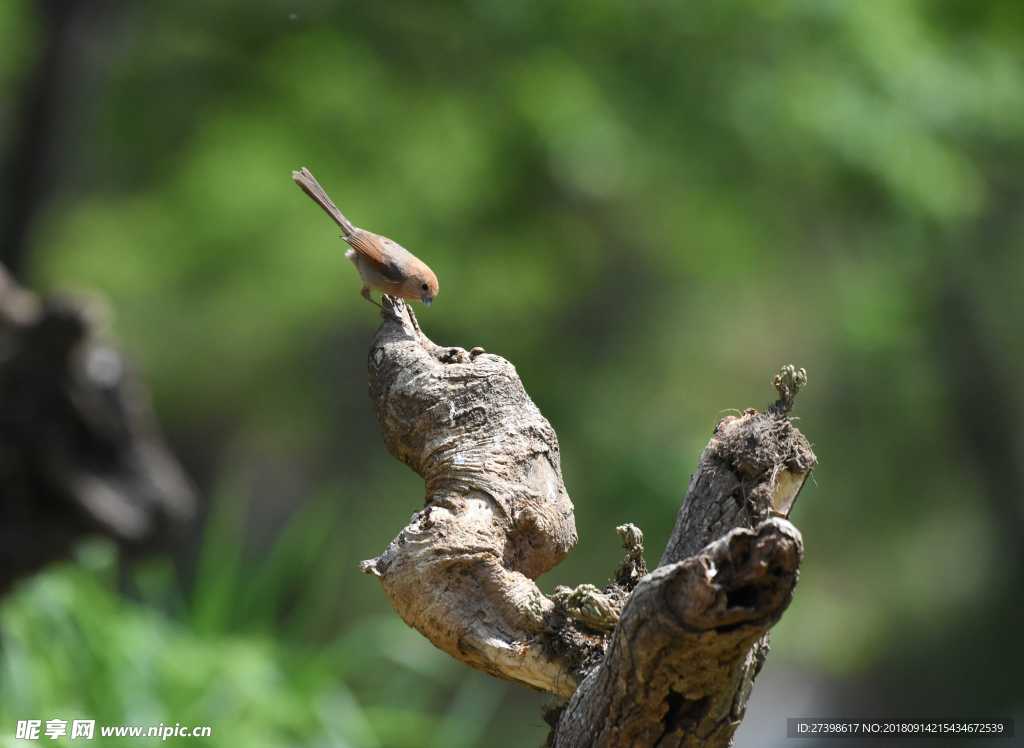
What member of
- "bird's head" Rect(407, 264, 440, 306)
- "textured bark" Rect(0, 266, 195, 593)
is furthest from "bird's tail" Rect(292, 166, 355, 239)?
"textured bark" Rect(0, 266, 195, 593)

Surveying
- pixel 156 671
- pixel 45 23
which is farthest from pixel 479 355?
pixel 45 23

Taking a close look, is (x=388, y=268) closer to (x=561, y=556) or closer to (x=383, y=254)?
(x=383, y=254)

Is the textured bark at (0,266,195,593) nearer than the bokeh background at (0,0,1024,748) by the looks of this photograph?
Yes

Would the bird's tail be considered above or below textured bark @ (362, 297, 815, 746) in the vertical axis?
above

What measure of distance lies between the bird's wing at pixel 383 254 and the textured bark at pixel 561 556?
0.27 m

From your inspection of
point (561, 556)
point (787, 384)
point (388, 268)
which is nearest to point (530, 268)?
point (388, 268)

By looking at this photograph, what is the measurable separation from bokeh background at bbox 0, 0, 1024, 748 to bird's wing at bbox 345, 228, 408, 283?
266cm

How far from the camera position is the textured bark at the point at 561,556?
1.48 meters

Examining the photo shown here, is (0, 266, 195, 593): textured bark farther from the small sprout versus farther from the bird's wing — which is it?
the small sprout

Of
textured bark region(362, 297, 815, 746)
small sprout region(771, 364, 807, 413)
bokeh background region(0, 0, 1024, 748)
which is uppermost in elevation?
bokeh background region(0, 0, 1024, 748)

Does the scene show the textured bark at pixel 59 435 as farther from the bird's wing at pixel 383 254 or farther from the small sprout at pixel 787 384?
the small sprout at pixel 787 384

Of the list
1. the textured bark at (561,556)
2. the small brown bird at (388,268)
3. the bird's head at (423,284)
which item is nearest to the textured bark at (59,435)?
the small brown bird at (388,268)

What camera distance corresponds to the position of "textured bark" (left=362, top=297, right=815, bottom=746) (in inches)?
58.2

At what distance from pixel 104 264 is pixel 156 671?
13.3 feet
